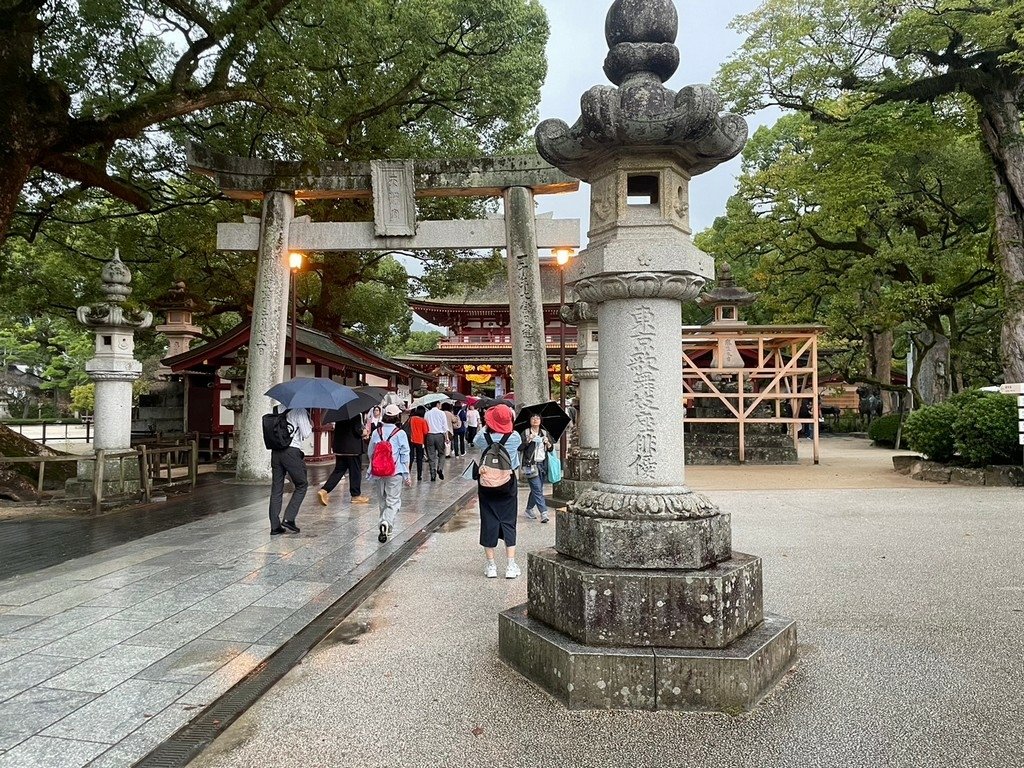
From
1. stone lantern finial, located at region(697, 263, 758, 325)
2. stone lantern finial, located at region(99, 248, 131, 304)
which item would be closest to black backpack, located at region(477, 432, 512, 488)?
stone lantern finial, located at region(99, 248, 131, 304)

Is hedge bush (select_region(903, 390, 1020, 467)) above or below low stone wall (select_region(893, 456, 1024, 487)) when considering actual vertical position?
above

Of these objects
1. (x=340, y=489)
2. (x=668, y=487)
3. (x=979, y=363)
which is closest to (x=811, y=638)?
(x=668, y=487)

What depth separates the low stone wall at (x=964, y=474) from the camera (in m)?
11.1

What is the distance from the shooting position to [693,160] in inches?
151

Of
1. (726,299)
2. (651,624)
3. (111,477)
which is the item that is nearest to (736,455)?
(726,299)

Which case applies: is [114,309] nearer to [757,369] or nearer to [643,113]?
[643,113]

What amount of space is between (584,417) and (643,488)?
672cm

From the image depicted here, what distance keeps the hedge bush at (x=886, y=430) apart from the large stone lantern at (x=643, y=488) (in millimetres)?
22438

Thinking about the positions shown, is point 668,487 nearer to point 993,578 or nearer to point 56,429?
point 993,578

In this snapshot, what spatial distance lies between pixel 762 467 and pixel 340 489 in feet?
35.7

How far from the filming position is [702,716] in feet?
9.64

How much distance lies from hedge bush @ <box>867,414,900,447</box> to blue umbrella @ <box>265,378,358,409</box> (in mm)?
21470

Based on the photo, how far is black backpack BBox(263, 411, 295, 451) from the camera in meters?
7.15

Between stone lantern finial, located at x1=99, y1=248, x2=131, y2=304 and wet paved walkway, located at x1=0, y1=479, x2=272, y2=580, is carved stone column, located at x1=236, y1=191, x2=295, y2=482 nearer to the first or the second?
wet paved walkway, located at x1=0, y1=479, x2=272, y2=580
